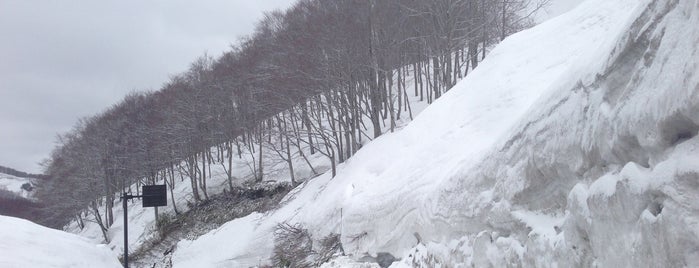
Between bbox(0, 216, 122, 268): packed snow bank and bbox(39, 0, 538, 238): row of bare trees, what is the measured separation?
12.2 meters

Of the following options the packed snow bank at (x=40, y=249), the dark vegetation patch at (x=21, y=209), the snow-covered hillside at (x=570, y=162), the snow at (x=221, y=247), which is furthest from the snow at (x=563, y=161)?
the dark vegetation patch at (x=21, y=209)

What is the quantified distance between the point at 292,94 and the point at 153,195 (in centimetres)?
1316

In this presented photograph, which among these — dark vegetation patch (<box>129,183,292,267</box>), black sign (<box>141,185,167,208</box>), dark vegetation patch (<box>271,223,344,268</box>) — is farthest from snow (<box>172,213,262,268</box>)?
black sign (<box>141,185,167,208</box>)

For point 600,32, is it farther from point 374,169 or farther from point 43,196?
point 43,196

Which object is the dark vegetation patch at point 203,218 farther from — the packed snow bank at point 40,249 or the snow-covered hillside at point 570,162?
the snow-covered hillside at point 570,162

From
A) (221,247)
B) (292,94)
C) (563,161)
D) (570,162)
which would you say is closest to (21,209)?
(292,94)

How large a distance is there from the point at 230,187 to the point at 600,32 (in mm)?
29515

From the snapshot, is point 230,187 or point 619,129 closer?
point 619,129

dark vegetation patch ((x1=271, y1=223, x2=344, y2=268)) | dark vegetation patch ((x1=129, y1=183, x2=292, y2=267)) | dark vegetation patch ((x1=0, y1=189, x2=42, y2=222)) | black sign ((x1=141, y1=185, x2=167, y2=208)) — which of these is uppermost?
black sign ((x1=141, y1=185, x2=167, y2=208))

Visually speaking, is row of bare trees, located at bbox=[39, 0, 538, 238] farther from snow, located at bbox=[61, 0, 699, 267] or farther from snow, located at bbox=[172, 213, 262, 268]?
snow, located at bbox=[61, 0, 699, 267]

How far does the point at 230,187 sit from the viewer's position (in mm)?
38969

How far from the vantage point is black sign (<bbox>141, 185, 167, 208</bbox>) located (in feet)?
60.3

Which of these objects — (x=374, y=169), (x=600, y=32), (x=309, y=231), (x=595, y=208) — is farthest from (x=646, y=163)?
(x=309, y=231)

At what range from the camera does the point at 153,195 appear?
18.4m
